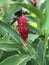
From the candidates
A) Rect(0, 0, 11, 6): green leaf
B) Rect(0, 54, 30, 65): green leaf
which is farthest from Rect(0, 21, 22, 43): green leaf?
Rect(0, 0, 11, 6): green leaf

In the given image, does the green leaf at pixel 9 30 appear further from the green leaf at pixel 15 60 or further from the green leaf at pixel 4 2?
the green leaf at pixel 4 2

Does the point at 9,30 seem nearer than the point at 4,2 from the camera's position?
No

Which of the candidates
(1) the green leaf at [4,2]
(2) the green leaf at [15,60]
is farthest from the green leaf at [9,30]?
(1) the green leaf at [4,2]

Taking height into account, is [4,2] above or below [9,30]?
above

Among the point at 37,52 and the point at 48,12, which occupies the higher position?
the point at 48,12

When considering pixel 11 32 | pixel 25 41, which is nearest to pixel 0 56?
pixel 11 32

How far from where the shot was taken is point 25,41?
3.43 feet

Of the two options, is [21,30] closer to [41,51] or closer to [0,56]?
[41,51]

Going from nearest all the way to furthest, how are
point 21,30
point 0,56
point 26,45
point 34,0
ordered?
point 21,30 < point 26,45 < point 0,56 < point 34,0

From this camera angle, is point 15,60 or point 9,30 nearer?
point 15,60

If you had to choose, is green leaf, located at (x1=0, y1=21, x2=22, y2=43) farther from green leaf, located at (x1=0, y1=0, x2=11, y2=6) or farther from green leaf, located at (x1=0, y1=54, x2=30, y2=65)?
green leaf, located at (x1=0, y1=0, x2=11, y2=6)

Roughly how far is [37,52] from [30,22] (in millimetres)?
608

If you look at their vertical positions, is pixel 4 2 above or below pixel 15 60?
above

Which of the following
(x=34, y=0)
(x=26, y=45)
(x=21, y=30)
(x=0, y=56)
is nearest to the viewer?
(x=21, y=30)
